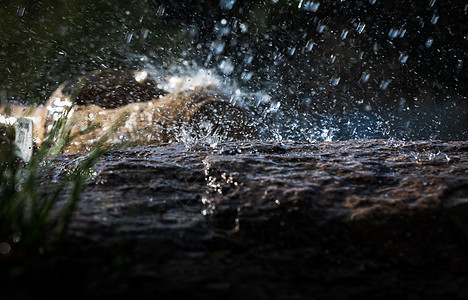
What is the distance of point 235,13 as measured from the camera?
8.16 metres

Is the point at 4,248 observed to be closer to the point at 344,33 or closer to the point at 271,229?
the point at 271,229

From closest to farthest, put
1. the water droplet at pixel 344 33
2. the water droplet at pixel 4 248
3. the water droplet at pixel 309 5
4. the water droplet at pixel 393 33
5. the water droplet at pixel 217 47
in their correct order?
the water droplet at pixel 4 248
the water droplet at pixel 309 5
the water droplet at pixel 393 33
the water droplet at pixel 344 33
the water droplet at pixel 217 47

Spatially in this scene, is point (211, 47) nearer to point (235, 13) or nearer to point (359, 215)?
point (235, 13)

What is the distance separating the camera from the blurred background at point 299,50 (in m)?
8.04

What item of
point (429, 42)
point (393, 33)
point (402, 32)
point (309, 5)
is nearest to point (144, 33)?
point (309, 5)

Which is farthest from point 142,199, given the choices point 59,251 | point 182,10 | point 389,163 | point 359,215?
point 182,10

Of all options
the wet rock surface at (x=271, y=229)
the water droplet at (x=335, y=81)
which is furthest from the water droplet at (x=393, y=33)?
the wet rock surface at (x=271, y=229)

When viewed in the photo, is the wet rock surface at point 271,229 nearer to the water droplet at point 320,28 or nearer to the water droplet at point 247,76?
the water droplet at point 247,76

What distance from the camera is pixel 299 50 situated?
8.77 meters

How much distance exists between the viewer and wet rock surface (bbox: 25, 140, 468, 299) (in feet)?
2.76

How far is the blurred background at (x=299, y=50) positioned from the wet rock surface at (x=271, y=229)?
6.32 m

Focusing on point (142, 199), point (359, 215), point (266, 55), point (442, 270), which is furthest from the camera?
point (266, 55)

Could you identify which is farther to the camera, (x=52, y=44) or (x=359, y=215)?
(x=52, y=44)

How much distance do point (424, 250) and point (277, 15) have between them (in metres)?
8.07
